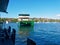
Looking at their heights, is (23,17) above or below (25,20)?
above

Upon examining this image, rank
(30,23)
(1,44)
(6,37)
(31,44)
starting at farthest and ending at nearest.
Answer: (30,23) → (6,37) → (1,44) → (31,44)

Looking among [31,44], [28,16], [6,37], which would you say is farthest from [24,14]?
[31,44]

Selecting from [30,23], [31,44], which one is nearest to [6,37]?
[31,44]

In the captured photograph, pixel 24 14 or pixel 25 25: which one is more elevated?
pixel 24 14

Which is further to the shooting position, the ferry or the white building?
the white building

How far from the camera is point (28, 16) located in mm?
82938

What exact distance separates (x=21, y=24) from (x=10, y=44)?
224 ft

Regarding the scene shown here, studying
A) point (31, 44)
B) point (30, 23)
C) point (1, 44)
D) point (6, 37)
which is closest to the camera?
point (31, 44)

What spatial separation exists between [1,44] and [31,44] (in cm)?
681

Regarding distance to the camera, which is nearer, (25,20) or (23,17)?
(25,20)

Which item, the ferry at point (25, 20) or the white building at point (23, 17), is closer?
the ferry at point (25, 20)

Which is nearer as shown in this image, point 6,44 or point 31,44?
point 31,44

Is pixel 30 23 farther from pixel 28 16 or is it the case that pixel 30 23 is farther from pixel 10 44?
pixel 10 44

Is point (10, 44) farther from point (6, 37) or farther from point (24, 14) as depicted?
point (24, 14)
